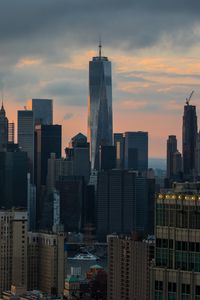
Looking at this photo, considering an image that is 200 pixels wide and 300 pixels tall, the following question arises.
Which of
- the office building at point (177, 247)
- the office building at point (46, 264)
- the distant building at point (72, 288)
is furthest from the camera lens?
the office building at point (46, 264)

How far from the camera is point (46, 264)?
144 metres

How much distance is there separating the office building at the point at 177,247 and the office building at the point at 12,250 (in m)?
109

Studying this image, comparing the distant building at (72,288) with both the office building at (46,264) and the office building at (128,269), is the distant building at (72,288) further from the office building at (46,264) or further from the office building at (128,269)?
the office building at (128,269)

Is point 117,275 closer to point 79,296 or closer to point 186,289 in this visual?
point 79,296

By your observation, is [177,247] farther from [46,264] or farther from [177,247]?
[46,264]

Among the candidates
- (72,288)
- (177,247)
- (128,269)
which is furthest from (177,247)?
(72,288)

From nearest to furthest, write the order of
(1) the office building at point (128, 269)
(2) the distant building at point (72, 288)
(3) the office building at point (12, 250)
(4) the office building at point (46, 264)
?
(1) the office building at point (128, 269), (3) the office building at point (12, 250), (2) the distant building at point (72, 288), (4) the office building at point (46, 264)

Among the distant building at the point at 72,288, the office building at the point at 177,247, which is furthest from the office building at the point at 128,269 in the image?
the office building at the point at 177,247

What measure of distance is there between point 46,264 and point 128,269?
37.4 ft

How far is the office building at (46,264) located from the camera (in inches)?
5630

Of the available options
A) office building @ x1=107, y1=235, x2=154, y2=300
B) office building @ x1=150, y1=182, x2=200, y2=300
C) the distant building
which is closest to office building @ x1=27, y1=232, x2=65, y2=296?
the distant building

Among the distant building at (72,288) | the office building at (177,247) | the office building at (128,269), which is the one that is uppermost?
the office building at (177,247)

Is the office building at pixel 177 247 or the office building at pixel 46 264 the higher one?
the office building at pixel 177 247

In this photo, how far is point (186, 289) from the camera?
30891mm
